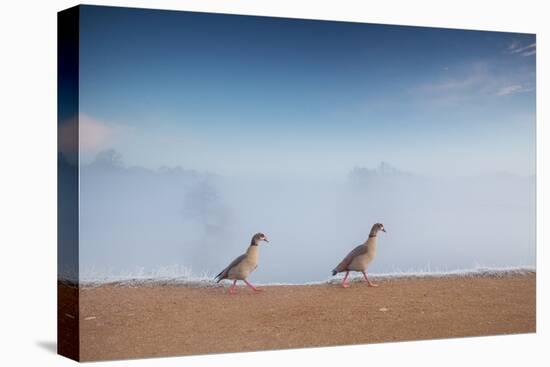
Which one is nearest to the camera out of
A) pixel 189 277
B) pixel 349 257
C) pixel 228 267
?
pixel 189 277

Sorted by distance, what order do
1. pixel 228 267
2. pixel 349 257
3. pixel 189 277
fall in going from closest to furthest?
pixel 189 277 → pixel 228 267 → pixel 349 257

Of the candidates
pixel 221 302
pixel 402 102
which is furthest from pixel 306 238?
pixel 402 102

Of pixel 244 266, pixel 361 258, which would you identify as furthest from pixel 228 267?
pixel 361 258

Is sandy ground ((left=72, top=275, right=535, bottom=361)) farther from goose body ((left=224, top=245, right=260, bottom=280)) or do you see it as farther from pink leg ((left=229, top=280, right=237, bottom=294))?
goose body ((left=224, top=245, right=260, bottom=280))

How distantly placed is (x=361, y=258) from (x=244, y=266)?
1351 millimetres

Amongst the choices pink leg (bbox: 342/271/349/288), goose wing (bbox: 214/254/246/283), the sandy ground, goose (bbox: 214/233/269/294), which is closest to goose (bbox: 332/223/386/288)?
pink leg (bbox: 342/271/349/288)

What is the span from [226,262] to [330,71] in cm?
234

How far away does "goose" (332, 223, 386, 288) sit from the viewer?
11711mm

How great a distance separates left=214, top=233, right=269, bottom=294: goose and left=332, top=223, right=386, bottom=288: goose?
3.02 feet

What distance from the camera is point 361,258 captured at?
11.8 metres

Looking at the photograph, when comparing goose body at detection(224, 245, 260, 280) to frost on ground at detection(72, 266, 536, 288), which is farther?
goose body at detection(224, 245, 260, 280)

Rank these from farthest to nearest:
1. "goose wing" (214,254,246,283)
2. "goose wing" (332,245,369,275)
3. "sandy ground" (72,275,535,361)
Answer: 1. "goose wing" (332,245,369,275)
2. "goose wing" (214,254,246,283)
3. "sandy ground" (72,275,535,361)

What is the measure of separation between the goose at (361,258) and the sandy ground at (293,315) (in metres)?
0.16

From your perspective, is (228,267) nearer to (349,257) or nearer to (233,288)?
(233,288)
